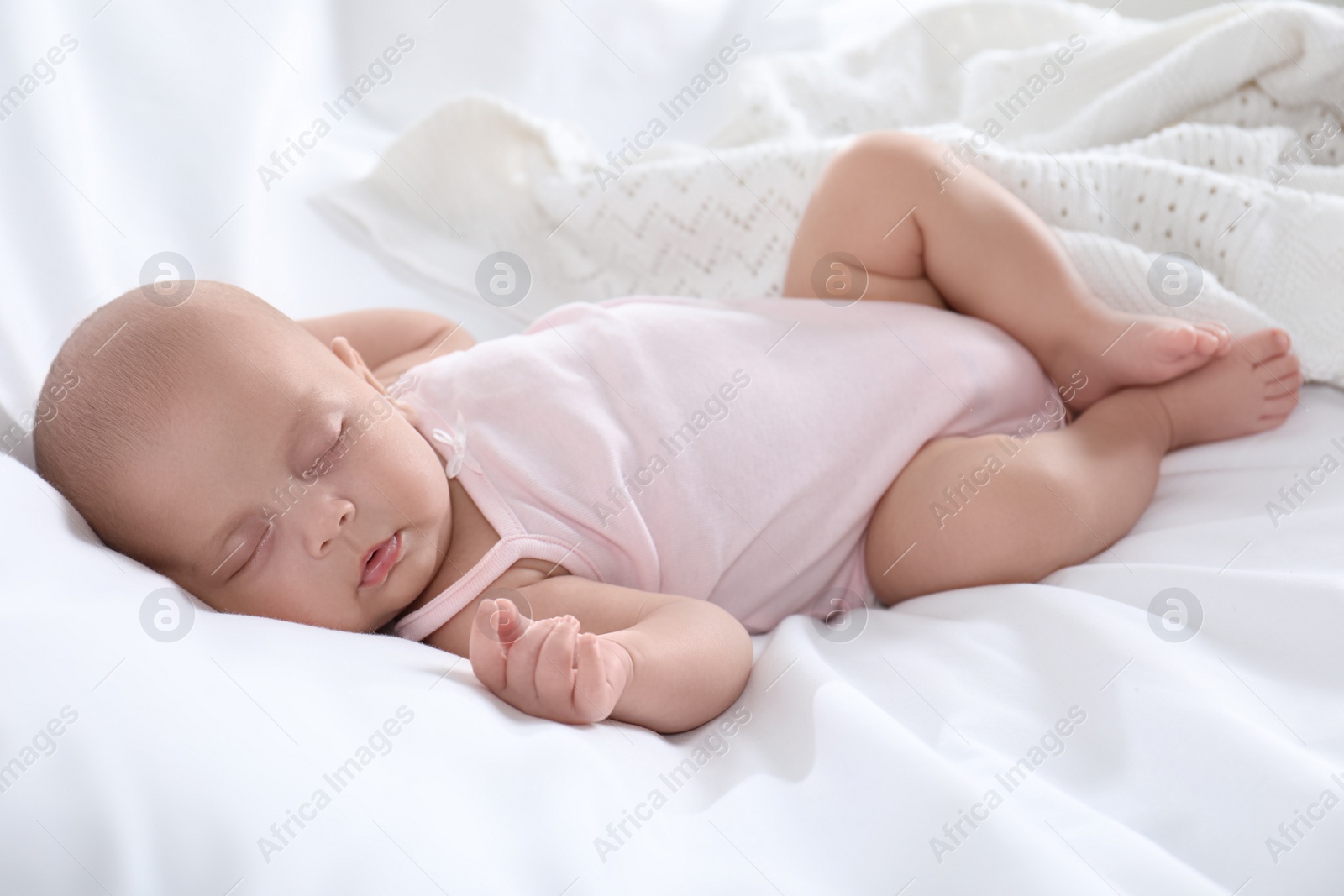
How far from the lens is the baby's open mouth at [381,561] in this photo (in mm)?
929

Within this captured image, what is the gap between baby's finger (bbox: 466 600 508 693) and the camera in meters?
0.78

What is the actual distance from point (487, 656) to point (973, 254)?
757 mm

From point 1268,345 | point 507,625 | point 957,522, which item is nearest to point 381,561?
point 507,625

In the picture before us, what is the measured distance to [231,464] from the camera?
2.84 feet

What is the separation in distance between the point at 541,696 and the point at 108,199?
919 mm

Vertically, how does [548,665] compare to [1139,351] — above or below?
above

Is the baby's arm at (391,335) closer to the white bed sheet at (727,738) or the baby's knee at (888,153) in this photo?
the white bed sheet at (727,738)

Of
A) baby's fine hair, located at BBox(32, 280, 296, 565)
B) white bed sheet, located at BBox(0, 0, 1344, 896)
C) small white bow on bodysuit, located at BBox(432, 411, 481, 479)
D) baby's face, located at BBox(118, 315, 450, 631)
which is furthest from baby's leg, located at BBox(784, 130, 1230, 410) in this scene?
baby's fine hair, located at BBox(32, 280, 296, 565)

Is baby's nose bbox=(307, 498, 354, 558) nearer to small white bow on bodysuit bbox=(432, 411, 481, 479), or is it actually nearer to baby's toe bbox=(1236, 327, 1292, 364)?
small white bow on bodysuit bbox=(432, 411, 481, 479)

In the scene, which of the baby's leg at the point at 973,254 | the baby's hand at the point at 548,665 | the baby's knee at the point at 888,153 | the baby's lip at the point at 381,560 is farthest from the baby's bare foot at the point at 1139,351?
the baby's lip at the point at 381,560

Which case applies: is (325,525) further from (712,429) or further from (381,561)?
(712,429)

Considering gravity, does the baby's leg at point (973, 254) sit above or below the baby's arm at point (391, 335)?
below

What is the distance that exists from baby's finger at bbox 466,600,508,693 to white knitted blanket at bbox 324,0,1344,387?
728mm

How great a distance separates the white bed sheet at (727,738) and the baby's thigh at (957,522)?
0.18ft
